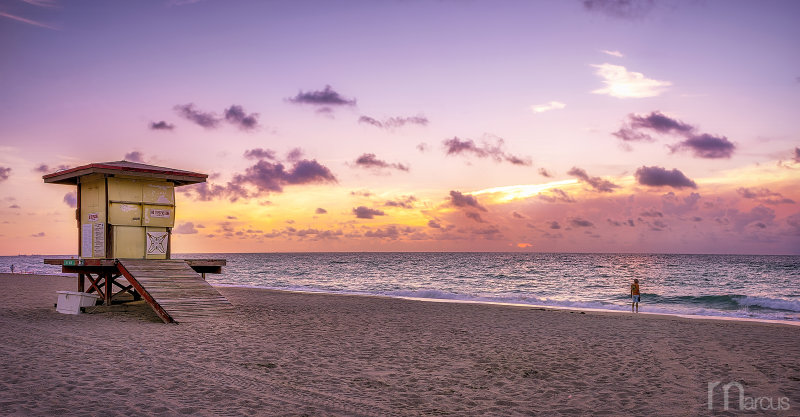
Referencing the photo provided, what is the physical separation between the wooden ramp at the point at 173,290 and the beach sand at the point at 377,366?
580mm

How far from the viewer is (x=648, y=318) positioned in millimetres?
18500

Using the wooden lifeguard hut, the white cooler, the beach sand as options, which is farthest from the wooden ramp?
the white cooler

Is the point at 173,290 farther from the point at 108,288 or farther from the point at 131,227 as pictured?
the point at 108,288

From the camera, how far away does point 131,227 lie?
59.1ft

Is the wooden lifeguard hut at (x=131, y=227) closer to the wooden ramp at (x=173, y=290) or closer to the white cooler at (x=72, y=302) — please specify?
the wooden ramp at (x=173, y=290)

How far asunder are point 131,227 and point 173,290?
12.2 ft

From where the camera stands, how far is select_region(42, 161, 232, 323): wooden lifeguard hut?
16516mm

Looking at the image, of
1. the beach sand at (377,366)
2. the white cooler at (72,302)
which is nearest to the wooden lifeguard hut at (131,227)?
the white cooler at (72,302)

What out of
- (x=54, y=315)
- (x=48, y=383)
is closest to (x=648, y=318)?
(x=48, y=383)

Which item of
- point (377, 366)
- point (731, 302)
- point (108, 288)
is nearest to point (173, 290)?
point (108, 288)

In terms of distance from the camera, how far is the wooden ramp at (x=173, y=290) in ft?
48.1

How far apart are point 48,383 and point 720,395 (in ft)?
33.0

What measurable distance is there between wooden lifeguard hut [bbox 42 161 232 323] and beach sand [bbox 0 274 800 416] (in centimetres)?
154

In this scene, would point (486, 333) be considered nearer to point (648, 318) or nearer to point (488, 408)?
point (488, 408)
